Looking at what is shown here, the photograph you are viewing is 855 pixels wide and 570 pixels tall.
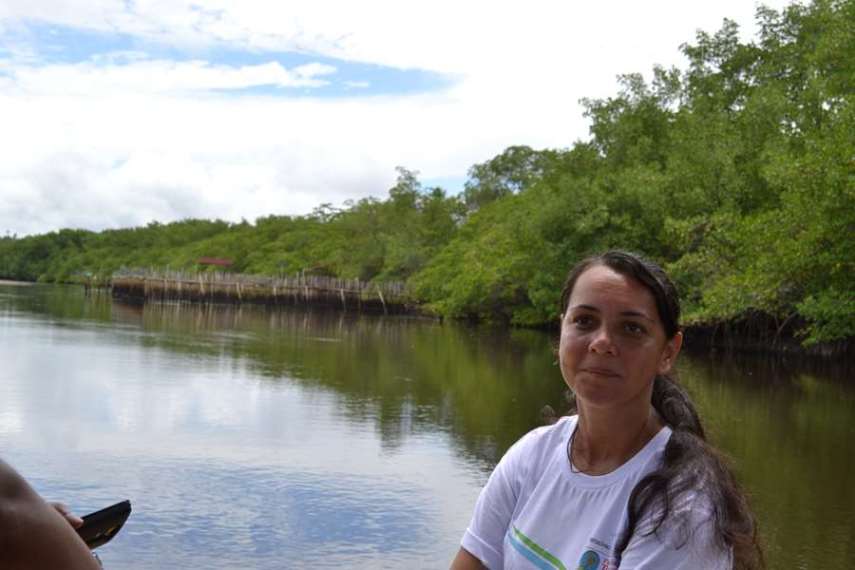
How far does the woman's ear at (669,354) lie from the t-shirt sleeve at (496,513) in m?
0.37

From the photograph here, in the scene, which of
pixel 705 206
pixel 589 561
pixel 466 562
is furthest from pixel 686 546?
pixel 705 206

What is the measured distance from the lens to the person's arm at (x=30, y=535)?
980mm

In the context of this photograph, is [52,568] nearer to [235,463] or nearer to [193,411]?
[235,463]

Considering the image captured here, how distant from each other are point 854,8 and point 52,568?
22963mm

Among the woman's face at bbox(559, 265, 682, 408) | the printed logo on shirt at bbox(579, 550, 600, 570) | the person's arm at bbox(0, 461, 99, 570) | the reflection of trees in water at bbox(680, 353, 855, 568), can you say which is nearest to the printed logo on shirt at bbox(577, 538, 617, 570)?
the printed logo on shirt at bbox(579, 550, 600, 570)

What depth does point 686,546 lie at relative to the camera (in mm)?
1814

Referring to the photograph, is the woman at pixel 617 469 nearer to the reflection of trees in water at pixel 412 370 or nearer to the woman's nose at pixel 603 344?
the woman's nose at pixel 603 344

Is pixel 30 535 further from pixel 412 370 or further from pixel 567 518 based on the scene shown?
pixel 412 370

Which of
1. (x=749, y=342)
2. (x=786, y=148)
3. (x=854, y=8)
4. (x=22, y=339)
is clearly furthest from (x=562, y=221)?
(x=22, y=339)

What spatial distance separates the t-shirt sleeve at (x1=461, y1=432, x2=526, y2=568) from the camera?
2170 mm

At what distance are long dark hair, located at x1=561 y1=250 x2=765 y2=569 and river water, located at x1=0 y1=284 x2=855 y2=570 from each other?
0.92 meters

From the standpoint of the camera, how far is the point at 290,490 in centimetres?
959

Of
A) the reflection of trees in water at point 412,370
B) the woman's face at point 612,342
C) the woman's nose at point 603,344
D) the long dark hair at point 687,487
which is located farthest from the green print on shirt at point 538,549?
the reflection of trees in water at point 412,370

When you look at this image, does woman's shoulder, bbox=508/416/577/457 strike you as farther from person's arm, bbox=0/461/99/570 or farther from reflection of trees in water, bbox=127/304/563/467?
reflection of trees in water, bbox=127/304/563/467
